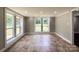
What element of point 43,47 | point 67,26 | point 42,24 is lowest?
point 43,47

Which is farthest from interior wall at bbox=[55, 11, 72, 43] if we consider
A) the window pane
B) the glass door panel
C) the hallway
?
the window pane

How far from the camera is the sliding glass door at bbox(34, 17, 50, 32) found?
15797 mm

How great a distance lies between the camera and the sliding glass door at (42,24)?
51.8 feet

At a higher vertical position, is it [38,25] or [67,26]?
[38,25]

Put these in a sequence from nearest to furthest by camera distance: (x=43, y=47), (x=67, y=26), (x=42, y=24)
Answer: (x=43, y=47) < (x=67, y=26) < (x=42, y=24)

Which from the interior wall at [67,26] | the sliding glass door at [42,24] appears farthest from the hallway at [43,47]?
the sliding glass door at [42,24]

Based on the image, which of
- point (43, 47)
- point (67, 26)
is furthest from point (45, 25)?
point (43, 47)

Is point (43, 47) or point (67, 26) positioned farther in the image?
point (67, 26)

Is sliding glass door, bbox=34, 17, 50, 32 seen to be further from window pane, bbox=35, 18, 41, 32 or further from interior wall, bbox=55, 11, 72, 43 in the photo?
interior wall, bbox=55, 11, 72, 43

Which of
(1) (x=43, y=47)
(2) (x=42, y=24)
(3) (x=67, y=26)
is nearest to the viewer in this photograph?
(1) (x=43, y=47)

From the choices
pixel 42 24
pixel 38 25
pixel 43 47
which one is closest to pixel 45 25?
pixel 42 24

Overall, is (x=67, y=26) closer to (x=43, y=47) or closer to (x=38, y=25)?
(x=43, y=47)

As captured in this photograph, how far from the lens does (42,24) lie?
1580 centimetres

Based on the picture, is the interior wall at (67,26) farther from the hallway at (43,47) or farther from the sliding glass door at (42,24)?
the sliding glass door at (42,24)
